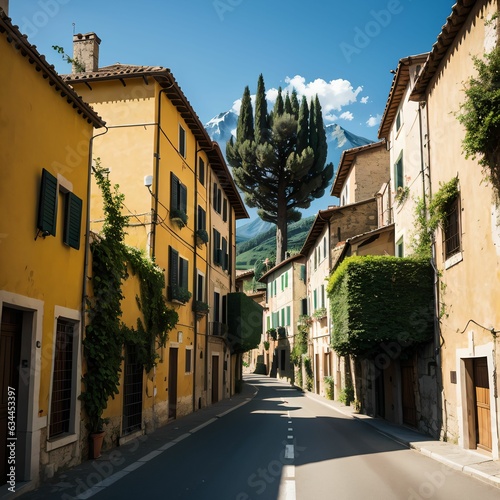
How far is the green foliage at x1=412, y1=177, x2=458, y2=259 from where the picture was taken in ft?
46.3

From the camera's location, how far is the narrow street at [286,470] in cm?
845

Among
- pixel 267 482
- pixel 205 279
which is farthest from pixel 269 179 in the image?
pixel 267 482

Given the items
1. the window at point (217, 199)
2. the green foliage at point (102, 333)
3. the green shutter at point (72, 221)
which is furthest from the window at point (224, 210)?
the green shutter at point (72, 221)

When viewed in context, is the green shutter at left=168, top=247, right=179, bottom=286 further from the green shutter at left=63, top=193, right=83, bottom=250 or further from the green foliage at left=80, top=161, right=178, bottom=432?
the green shutter at left=63, top=193, right=83, bottom=250

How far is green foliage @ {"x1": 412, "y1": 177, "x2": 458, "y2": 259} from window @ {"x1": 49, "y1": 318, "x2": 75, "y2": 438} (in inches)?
367

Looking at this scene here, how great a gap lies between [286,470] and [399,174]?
13.2 meters

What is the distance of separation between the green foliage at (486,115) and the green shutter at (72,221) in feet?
25.4

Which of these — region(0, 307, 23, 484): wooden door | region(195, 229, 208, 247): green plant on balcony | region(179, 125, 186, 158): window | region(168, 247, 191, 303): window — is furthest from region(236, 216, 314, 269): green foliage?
region(0, 307, 23, 484): wooden door

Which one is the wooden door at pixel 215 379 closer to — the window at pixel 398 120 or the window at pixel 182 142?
the window at pixel 182 142

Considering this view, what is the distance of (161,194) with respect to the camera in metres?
19.4

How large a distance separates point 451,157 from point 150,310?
9.31 metres

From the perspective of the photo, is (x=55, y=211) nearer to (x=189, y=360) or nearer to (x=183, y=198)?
(x=183, y=198)

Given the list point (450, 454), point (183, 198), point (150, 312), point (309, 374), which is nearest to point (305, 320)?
point (309, 374)

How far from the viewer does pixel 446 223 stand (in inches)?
582
